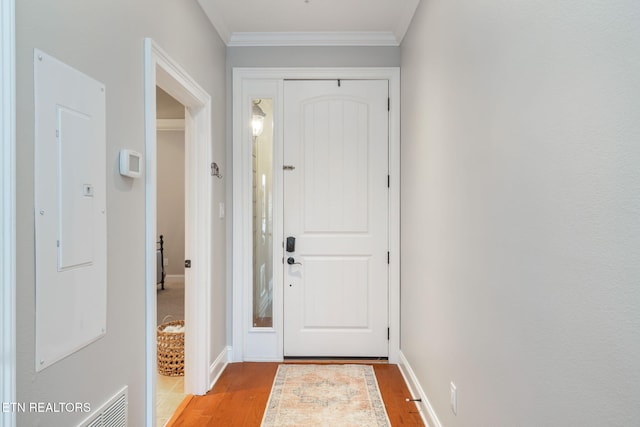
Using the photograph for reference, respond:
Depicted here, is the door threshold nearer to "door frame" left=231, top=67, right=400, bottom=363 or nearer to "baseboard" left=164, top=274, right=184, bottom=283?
"door frame" left=231, top=67, right=400, bottom=363

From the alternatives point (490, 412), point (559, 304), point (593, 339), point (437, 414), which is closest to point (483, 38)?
point (559, 304)

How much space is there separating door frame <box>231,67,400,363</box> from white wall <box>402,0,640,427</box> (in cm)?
105

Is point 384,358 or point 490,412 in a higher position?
point 490,412

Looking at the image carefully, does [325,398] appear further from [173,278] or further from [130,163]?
[173,278]

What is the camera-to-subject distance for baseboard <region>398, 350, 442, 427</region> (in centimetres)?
208

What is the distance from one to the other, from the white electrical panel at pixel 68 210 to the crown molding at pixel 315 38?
1.96 m

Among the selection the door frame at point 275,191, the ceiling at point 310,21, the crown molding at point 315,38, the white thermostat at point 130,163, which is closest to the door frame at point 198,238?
the door frame at point 275,191

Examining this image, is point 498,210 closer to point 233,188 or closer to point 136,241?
point 136,241

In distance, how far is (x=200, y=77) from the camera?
245 centimetres

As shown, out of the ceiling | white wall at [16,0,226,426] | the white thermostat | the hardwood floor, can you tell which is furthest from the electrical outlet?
the ceiling

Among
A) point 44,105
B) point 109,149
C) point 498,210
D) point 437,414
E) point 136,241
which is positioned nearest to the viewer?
point 44,105

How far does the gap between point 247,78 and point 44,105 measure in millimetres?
2200

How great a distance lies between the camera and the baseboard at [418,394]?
6.82 feet
